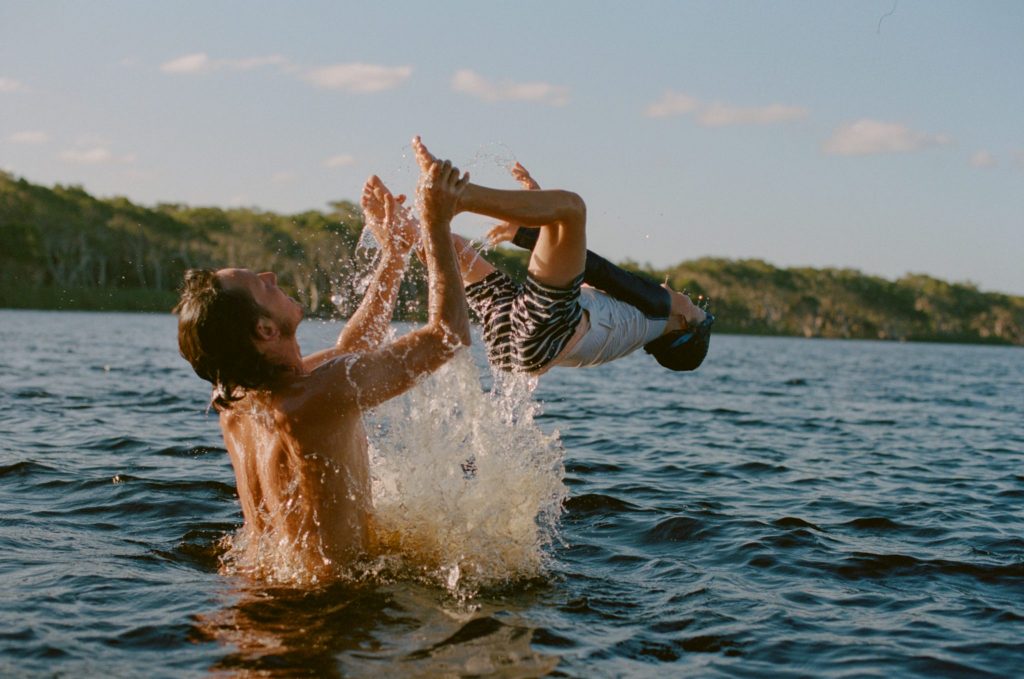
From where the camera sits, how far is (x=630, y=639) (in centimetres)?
586

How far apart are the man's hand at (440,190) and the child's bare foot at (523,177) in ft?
5.39

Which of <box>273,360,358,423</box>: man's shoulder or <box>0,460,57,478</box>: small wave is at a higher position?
<box>273,360,358,423</box>: man's shoulder

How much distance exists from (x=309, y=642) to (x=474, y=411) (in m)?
2.09

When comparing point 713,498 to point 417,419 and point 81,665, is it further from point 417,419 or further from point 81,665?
point 81,665

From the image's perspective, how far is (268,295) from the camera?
19.1 ft

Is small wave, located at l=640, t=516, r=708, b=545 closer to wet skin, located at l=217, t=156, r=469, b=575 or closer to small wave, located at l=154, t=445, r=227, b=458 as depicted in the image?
wet skin, located at l=217, t=156, r=469, b=575

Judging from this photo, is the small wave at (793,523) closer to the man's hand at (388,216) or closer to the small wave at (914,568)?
the small wave at (914,568)

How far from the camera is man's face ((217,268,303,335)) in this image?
574 cm

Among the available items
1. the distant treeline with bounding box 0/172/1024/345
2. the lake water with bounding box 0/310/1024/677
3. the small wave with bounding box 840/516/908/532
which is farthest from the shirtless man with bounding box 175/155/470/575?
the distant treeline with bounding box 0/172/1024/345

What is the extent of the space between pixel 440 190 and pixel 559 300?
1.13 meters

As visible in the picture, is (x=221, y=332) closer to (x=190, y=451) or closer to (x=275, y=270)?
(x=190, y=451)

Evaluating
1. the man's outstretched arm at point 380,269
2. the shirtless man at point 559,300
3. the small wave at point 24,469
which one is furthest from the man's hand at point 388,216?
the small wave at point 24,469

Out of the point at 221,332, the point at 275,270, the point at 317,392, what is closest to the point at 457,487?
the point at 317,392

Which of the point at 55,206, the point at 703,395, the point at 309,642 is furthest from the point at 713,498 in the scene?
the point at 55,206
